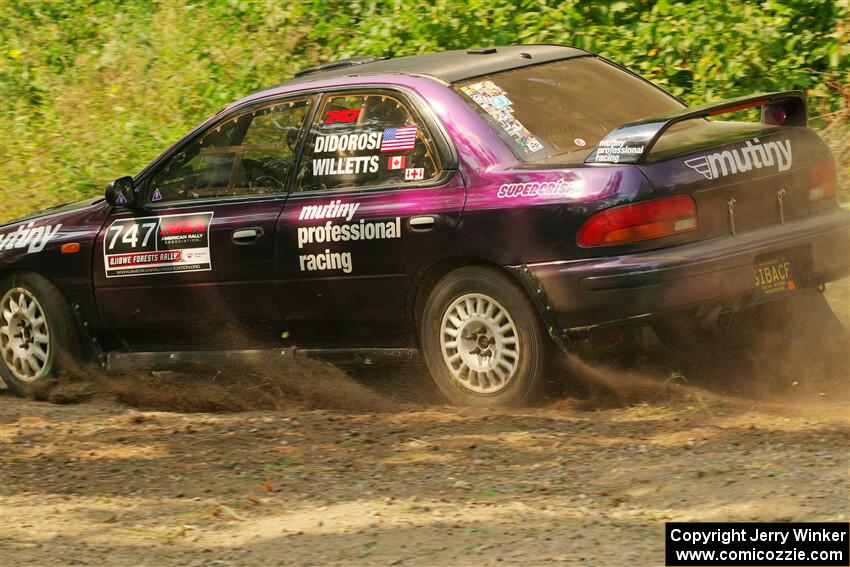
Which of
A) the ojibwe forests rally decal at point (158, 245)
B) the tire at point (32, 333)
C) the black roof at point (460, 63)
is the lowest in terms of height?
the tire at point (32, 333)

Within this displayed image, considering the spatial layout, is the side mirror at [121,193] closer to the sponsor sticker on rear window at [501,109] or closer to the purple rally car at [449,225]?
the purple rally car at [449,225]

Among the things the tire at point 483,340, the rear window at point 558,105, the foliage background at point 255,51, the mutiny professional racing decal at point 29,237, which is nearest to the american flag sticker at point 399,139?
the rear window at point 558,105

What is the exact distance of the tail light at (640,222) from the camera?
5816 mm

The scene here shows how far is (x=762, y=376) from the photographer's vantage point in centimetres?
670

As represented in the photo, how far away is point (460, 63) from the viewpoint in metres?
6.85

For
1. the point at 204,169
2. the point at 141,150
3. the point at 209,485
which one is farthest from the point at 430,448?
the point at 141,150

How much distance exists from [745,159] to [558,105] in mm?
981

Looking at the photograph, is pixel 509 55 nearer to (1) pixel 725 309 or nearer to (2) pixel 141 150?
(1) pixel 725 309

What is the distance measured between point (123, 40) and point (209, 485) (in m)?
9.31

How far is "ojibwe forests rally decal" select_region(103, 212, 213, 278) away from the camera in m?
7.16

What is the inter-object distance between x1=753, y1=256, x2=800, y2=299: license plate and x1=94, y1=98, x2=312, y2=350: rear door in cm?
243

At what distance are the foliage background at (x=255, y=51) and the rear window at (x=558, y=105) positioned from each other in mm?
2876

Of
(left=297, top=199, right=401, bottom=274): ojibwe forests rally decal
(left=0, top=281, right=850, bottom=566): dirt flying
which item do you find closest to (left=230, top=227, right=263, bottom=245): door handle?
(left=297, top=199, right=401, bottom=274): ojibwe forests rally decal

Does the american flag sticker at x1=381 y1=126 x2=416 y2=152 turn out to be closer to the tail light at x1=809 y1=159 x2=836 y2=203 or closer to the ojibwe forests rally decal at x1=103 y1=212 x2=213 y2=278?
the ojibwe forests rally decal at x1=103 y1=212 x2=213 y2=278
